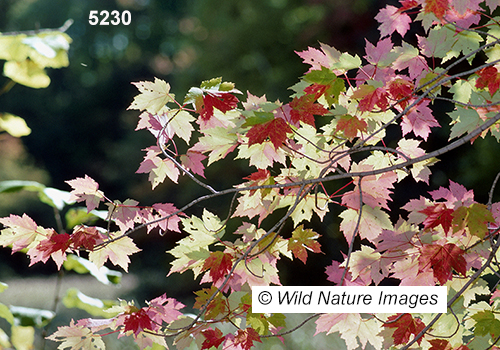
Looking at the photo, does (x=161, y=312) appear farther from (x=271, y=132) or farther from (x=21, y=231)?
(x=271, y=132)

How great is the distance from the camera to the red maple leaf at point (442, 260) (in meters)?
0.83

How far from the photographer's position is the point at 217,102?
90 centimetres

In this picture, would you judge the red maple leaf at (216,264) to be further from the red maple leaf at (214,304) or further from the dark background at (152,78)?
the dark background at (152,78)

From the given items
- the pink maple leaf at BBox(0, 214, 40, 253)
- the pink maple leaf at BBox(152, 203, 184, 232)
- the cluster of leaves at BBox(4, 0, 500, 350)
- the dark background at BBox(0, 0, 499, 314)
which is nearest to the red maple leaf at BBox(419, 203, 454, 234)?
the cluster of leaves at BBox(4, 0, 500, 350)

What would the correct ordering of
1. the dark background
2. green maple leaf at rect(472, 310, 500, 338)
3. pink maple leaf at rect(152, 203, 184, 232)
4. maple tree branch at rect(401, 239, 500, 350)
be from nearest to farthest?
maple tree branch at rect(401, 239, 500, 350)
green maple leaf at rect(472, 310, 500, 338)
pink maple leaf at rect(152, 203, 184, 232)
the dark background

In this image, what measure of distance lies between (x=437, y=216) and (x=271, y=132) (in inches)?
14.6

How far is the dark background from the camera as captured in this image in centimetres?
468

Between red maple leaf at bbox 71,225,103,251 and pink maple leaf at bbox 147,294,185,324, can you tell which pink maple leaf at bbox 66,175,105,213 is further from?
pink maple leaf at bbox 147,294,185,324

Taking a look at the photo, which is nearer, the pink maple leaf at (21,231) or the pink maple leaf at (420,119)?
the pink maple leaf at (21,231)

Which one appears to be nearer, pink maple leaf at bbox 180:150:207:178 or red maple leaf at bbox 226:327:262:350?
red maple leaf at bbox 226:327:262:350

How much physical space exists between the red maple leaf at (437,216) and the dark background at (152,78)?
3.62 m

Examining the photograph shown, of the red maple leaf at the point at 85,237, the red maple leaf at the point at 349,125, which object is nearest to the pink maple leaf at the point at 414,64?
the red maple leaf at the point at 349,125

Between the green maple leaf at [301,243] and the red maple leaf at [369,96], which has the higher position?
the red maple leaf at [369,96]

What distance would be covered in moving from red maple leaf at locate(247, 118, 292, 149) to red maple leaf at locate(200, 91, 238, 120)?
11 cm
